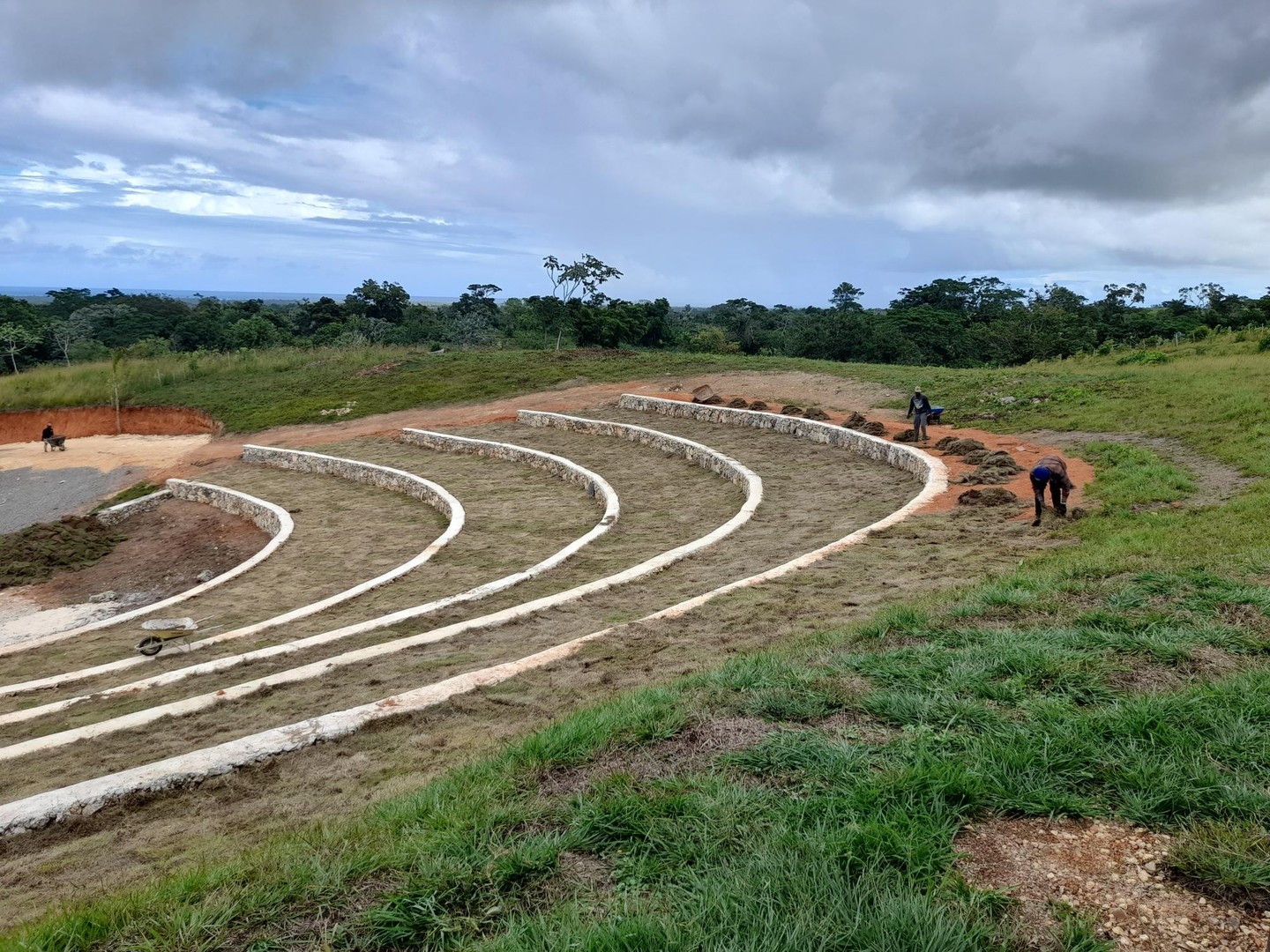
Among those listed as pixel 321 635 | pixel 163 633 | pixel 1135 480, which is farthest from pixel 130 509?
pixel 1135 480

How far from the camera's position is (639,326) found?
46406 mm

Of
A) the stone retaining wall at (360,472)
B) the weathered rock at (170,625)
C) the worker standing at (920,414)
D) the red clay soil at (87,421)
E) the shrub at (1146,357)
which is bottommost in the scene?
the red clay soil at (87,421)

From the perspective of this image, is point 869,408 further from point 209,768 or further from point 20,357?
point 20,357

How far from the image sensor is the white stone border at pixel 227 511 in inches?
451

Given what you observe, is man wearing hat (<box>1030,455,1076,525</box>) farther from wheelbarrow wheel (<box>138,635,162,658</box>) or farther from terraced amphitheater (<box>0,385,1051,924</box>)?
wheelbarrow wheel (<box>138,635,162,658</box>)

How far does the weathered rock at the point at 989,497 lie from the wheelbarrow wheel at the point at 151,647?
9.91 m

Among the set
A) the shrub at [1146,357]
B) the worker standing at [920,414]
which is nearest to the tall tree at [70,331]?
the worker standing at [920,414]

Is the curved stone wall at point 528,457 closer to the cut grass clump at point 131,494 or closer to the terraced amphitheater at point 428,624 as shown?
the terraced amphitheater at point 428,624

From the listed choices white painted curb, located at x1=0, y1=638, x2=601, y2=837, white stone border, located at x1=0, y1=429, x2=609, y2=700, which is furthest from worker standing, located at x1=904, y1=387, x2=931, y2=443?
white painted curb, located at x1=0, y1=638, x2=601, y2=837

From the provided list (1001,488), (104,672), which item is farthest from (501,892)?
(1001,488)

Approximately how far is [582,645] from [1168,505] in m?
7.06

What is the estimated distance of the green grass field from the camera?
2.73 meters

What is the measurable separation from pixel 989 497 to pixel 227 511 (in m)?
16.6

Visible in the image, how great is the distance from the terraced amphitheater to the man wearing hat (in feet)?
1.96
